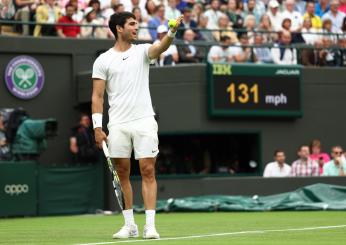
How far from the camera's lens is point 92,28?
22719 mm

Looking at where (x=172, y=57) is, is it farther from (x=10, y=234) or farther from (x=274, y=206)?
(x=10, y=234)

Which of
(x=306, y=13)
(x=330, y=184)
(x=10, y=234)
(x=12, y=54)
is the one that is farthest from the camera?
(x=306, y=13)

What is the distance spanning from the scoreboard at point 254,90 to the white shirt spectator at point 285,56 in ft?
1.87

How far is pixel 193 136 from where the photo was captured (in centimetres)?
2367

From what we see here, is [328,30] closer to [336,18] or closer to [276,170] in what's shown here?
[336,18]

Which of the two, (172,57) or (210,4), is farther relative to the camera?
(210,4)

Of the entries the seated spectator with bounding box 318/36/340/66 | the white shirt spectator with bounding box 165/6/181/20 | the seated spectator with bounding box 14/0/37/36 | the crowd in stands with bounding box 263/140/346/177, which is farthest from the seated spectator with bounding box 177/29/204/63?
the seated spectator with bounding box 14/0/37/36

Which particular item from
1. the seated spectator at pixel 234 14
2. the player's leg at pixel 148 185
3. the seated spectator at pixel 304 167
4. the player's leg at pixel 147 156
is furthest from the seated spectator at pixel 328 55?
the player's leg at pixel 148 185

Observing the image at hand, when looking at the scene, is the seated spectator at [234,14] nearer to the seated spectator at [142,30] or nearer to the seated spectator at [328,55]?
the seated spectator at [328,55]

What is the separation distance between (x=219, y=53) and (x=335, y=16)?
13.9ft

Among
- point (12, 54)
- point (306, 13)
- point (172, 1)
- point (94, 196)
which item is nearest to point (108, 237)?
point (94, 196)

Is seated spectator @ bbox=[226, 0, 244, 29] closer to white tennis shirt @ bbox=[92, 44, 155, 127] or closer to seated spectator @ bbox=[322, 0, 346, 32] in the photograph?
seated spectator @ bbox=[322, 0, 346, 32]

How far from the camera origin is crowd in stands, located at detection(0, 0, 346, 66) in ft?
72.7

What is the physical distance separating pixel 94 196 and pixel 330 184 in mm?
4619
